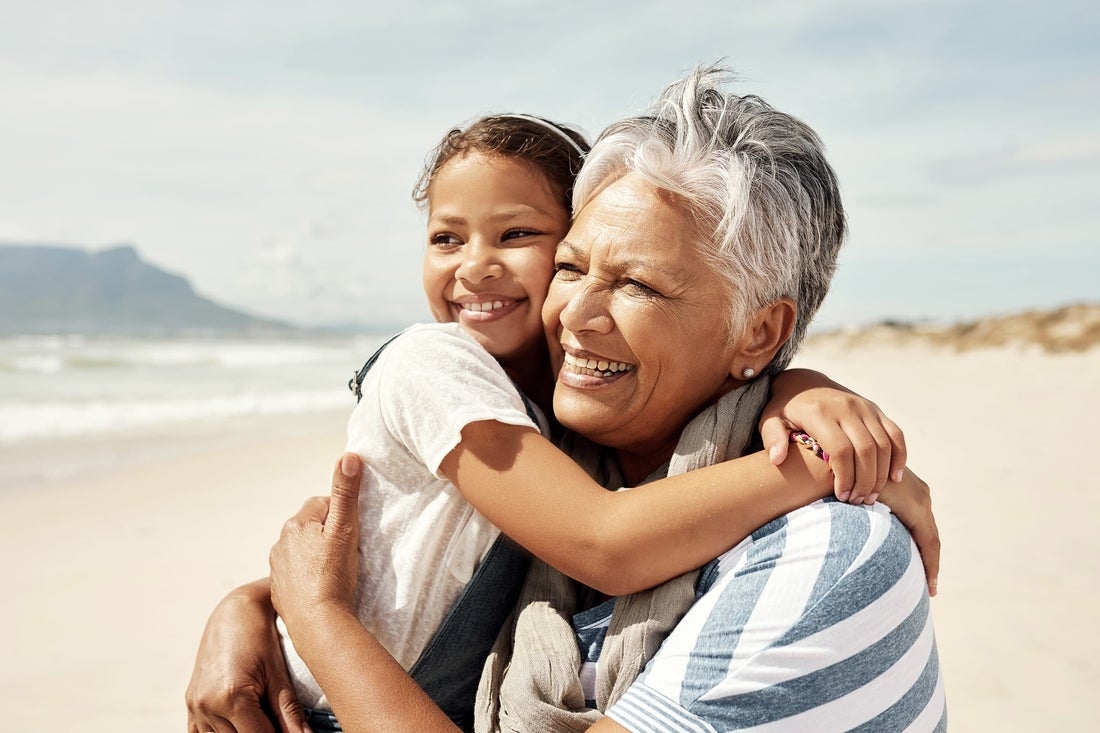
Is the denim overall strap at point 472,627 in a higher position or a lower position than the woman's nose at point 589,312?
lower

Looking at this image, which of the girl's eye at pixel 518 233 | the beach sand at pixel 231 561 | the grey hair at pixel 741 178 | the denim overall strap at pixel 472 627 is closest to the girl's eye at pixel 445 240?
the girl's eye at pixel 518 233

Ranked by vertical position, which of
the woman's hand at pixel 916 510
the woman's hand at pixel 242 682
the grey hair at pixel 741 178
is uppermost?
the grey hair at pixel 741 178

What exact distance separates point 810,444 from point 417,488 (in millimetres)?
978

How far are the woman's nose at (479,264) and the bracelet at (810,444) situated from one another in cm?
121

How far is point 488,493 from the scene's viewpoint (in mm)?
2049

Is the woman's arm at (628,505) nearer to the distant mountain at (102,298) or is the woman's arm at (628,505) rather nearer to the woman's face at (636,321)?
the woman's face at (636,321)

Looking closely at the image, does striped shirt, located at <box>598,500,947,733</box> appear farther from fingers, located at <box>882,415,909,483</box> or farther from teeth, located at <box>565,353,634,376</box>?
teeth, located at <box>565,353,634,376</box>

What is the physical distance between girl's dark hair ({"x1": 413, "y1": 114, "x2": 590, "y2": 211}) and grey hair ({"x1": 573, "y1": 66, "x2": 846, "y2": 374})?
24.1 inches

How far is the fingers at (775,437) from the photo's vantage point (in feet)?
6.07

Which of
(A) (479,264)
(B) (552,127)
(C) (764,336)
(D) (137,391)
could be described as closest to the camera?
(C) (764,336)

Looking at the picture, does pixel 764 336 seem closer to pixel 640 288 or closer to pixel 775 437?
pixel 640 288

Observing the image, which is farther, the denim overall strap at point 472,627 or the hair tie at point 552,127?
the hair tie at point 552,127

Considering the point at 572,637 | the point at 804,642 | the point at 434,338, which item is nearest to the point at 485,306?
the point at 434,338

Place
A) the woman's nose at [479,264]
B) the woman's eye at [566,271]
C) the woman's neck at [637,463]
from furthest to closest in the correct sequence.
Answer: the woman's nose at [479,264], the woman's neck at [637,463], the woman's eye at [566,271]
